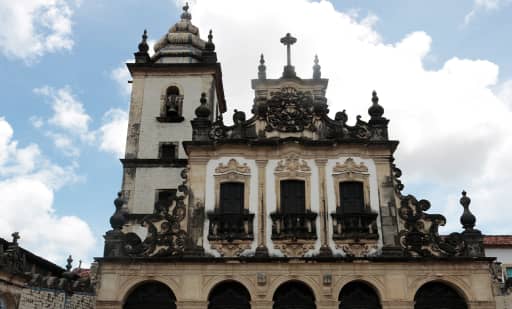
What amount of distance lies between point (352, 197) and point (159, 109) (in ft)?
35.4

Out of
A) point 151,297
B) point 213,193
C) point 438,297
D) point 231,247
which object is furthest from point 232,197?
point 438,297

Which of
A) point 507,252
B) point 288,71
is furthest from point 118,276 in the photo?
point 507,252

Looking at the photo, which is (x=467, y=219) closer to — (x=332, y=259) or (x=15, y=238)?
(x=332, y=259)

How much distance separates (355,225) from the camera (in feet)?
59.7

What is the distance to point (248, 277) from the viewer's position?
1759 centimetres

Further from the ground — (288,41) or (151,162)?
(288,41)

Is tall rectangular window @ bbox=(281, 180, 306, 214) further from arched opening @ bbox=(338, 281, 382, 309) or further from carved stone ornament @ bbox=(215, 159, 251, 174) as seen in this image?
arched opening @ bbox=(338, 281, 382, 309)

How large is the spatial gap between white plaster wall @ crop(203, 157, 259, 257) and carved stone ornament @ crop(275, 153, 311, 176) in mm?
859

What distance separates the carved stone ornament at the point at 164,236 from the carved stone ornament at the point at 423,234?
7.12 meters

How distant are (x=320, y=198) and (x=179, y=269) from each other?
16.9 feet

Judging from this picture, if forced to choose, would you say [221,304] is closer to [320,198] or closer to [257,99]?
[320,198]

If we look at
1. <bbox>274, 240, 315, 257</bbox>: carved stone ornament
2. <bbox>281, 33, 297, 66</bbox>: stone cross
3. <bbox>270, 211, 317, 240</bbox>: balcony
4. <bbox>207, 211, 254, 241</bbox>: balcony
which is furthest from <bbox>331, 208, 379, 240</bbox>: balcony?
<bbox>281, 33, 297, 66</bbox>: stone cross

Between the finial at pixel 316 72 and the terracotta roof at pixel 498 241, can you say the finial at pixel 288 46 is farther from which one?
the terracotta roof at pixel 498 241

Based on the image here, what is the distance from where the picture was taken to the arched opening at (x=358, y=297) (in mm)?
17656
